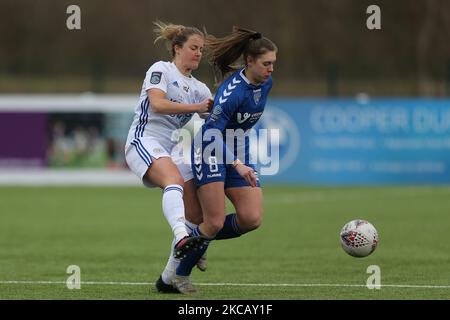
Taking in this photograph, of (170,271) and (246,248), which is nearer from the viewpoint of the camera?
(170,271)

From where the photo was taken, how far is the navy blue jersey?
29.0 feet

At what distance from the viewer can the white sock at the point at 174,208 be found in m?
8.56

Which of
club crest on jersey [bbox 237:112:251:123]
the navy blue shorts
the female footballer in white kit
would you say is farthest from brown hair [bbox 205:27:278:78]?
the navy blue shorts

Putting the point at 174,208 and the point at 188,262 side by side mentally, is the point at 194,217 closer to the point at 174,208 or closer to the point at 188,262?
the point at 188,262

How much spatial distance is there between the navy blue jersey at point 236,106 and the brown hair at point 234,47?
0.17 meters

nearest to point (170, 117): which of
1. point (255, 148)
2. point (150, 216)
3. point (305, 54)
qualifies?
point (150, 216)

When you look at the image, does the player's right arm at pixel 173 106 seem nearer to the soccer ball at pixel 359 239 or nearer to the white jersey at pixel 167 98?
the white jersey at pixel 167 98

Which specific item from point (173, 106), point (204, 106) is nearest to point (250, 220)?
point (204, 106)

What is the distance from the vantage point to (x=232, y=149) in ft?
30.1

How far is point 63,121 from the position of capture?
78.4 ft

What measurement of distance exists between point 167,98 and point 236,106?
644 mm

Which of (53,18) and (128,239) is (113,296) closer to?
(128,239)

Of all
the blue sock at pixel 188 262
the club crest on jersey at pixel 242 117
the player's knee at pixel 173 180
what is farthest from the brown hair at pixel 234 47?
the blue sock at pixel 188 262

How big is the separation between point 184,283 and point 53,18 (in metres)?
29.6
